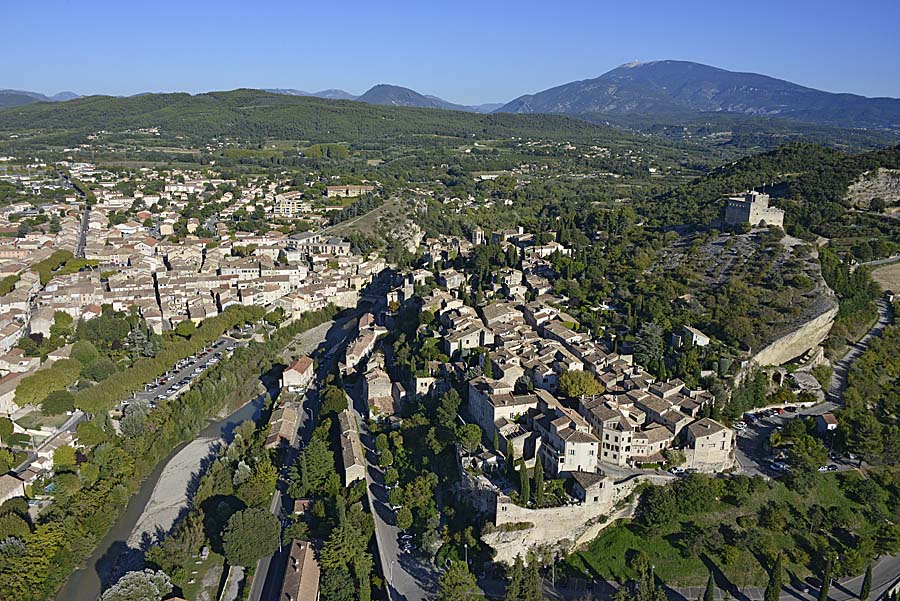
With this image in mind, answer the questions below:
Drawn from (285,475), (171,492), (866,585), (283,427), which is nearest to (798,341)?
(866,585)

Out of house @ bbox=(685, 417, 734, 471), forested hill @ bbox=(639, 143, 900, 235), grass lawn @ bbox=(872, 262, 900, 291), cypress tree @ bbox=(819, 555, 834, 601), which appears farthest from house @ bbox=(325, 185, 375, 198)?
cypress tree @ bbox=(819, 555, 834, 601)

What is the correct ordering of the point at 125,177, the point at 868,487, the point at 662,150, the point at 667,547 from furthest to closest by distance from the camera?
the point at 662,150 < the point at 125,177 < the point at 868,487 < the point at 667,547

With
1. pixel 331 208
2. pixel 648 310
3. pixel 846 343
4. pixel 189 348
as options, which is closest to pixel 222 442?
pixel 189 348

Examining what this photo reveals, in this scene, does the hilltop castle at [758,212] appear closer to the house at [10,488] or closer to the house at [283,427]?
the house at [283,427]

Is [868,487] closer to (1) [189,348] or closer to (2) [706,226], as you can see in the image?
(2) [706,226]

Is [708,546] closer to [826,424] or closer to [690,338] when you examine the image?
[826,424]

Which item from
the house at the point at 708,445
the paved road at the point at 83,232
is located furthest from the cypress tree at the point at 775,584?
the paved road at the point at 83,232
